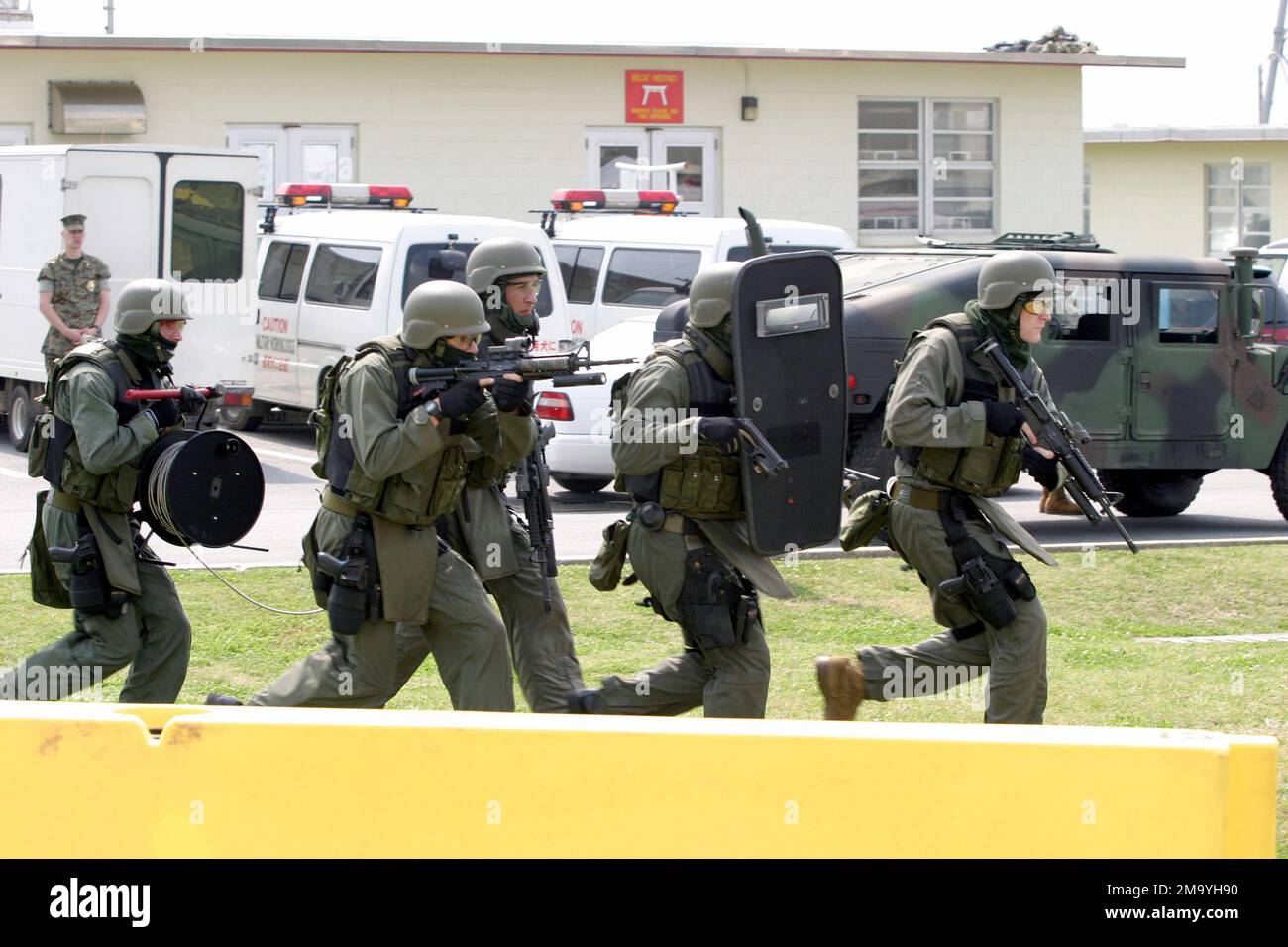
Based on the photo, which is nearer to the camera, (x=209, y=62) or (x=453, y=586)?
(x=453, y=586)

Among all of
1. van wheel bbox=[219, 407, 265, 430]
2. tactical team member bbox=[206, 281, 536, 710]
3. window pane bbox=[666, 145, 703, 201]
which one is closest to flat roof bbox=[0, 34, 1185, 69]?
window pane bbox=[666, 145, 703, 201]

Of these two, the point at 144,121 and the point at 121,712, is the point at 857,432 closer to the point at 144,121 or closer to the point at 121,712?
the point at 121,712

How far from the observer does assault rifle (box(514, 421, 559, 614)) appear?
21.9 ft

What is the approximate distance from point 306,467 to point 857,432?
18.3 feet

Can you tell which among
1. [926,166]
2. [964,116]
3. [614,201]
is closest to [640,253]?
[614,201]

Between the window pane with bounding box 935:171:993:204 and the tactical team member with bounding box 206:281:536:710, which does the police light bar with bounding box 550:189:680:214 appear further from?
the tactical team member with bounding box 206:281:536:710

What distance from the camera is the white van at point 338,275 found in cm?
1544

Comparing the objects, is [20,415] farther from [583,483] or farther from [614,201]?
[614,201]

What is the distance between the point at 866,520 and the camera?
6.73 meters

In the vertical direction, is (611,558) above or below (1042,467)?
below

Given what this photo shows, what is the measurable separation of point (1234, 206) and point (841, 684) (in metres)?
28.2

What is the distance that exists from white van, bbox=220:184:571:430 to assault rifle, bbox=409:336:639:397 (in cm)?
843

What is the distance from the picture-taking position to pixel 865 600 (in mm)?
9797
